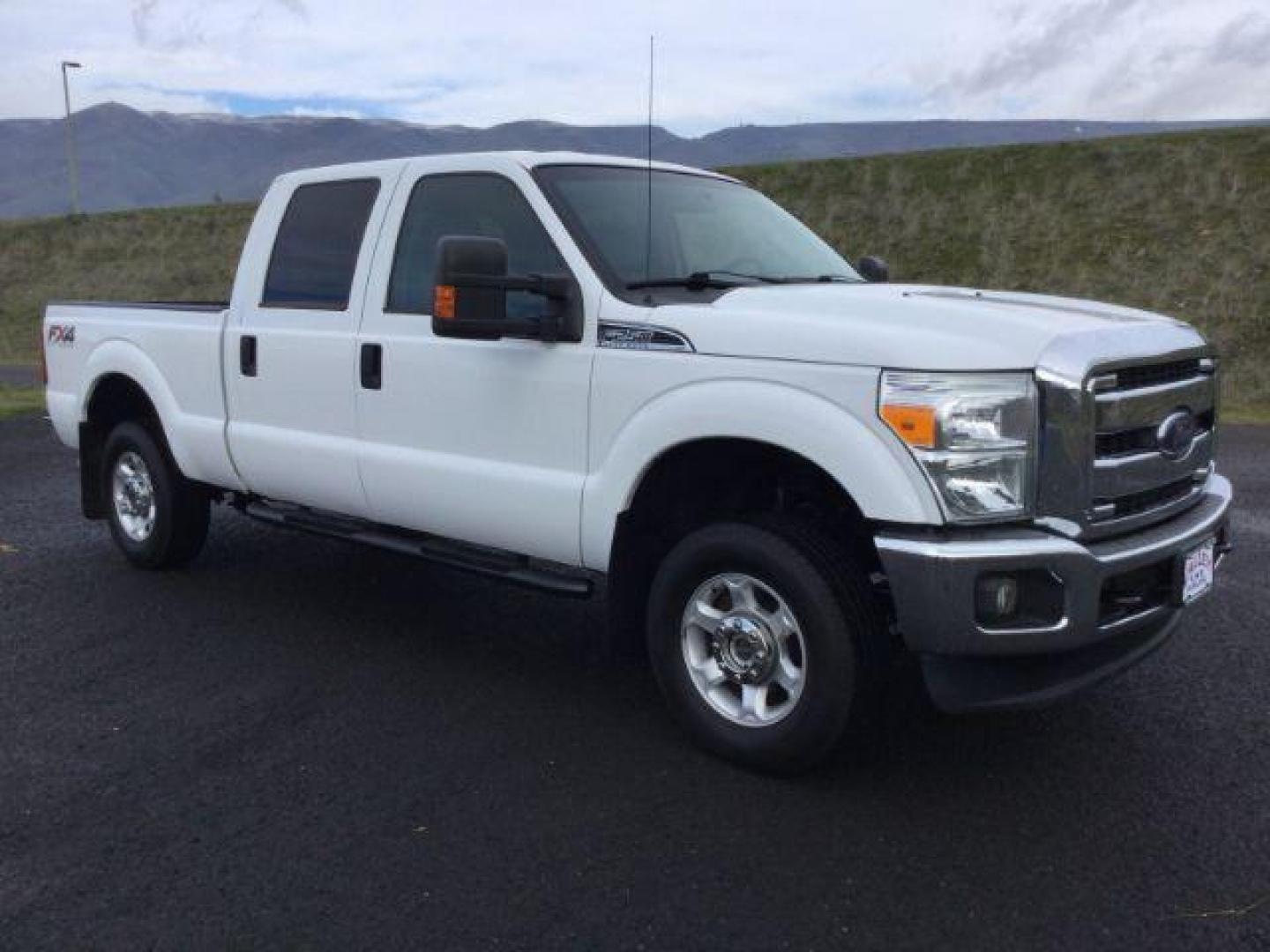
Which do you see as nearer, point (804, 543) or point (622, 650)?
point (804, 543)

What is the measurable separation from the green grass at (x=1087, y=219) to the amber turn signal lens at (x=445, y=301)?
49.7ft

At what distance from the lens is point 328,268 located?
207 inches

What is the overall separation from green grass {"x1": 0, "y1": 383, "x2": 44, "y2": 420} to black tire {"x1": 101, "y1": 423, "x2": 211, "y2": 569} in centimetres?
849

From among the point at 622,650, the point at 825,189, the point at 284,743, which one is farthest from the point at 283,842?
the point at 825,189

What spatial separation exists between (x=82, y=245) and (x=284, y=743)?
41.2 m

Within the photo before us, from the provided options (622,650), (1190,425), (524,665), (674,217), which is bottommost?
(524,665)

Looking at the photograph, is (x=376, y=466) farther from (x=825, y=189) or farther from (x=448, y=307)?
(x=825, y=189)

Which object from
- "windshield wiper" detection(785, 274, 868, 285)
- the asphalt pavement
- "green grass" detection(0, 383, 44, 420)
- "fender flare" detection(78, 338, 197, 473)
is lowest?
"green grass" detection(0, 383, 44, 420)

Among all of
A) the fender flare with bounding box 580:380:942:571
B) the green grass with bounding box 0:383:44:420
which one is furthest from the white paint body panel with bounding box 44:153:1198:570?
the green grass with bounding box 0:383:44:420

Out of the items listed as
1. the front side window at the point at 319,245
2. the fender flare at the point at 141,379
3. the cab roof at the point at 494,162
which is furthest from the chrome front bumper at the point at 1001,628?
the fender flare at the point at 141,379

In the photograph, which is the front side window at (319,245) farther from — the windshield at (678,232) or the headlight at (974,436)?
the headlight at (974,436)

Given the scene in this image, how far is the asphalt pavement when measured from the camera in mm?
3064

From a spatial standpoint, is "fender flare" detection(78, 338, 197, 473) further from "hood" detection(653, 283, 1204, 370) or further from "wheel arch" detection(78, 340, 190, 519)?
"hood" detection(653, 283, 1204, 370)

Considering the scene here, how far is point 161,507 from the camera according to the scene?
626 cm
